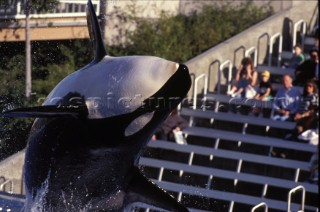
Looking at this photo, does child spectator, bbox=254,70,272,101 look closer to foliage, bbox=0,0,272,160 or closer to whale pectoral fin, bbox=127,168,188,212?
foliage, bbox=0,0,272,160

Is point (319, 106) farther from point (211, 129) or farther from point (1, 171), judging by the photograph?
point (1, 171)

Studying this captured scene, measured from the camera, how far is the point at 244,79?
20906 mm

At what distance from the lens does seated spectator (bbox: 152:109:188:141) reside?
20.2 metres

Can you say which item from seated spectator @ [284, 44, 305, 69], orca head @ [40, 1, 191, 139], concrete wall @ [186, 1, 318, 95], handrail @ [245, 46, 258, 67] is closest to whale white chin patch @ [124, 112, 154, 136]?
orca head @ [40, 1, 191, 139]

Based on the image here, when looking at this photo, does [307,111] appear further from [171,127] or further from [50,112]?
[50,112]

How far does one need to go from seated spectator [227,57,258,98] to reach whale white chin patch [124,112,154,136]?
9781 mm

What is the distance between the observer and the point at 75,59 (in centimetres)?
2191

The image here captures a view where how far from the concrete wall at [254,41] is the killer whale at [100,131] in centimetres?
1069

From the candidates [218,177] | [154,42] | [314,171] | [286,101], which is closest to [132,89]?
[314,171]

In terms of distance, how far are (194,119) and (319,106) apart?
106 inches

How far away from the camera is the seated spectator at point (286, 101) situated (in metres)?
19.8

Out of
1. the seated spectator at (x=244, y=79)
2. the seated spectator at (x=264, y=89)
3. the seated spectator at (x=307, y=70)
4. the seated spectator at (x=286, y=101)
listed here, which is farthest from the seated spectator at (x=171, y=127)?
the seated spectator at (x=307, y=70)

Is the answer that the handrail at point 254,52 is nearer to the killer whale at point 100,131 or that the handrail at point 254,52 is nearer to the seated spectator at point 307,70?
the seated spectator at point 307,70

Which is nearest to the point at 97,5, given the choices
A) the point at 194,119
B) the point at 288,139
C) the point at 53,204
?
the point at 194,119
